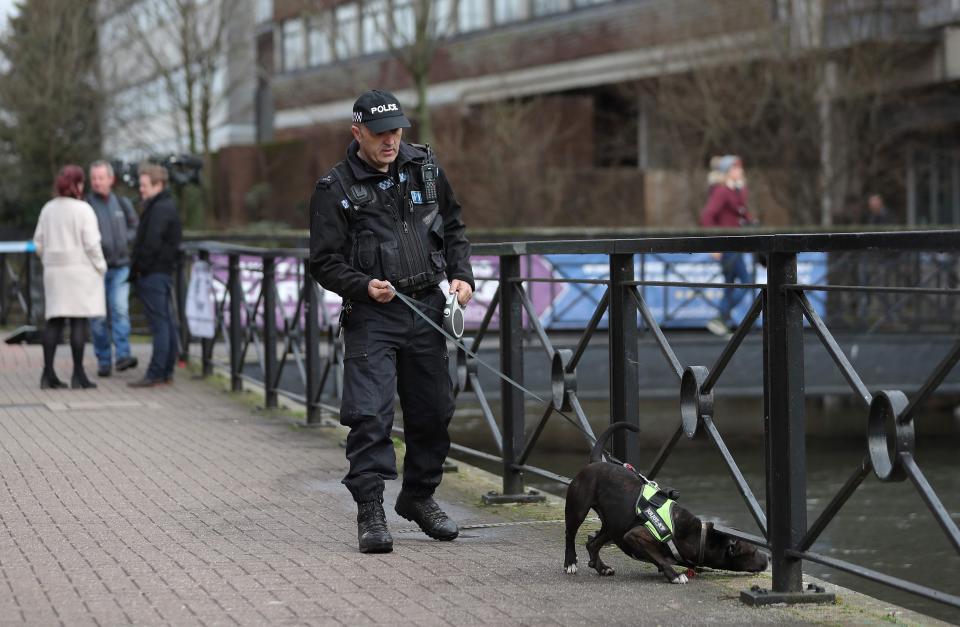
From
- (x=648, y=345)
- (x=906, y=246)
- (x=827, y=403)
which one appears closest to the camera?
(x=906, y=246)

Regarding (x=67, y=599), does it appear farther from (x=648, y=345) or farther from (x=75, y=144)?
(x=75, y=144)

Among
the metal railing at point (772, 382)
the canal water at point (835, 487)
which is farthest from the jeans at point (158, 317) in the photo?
the metal railing at point (772, 382)

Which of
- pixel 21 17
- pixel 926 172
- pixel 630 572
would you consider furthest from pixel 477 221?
pixel 630 572

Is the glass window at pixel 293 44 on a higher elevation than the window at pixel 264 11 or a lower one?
lower

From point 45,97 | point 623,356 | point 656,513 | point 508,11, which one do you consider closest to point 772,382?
point 656,513

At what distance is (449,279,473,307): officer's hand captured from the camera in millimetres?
6613

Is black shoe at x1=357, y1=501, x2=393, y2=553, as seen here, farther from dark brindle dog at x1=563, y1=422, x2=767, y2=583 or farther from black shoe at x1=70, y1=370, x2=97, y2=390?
black shoe at x1=70, y1=370, x2=97, y2=390

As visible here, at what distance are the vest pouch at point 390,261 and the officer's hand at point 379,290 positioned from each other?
104 mm

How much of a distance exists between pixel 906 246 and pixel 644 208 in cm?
2802

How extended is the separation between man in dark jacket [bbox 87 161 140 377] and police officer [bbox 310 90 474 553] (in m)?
7.47

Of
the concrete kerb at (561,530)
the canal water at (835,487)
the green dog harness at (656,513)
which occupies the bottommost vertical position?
the canal water at (835,487)

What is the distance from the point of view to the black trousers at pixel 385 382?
6.46m

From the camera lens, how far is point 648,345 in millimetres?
17578

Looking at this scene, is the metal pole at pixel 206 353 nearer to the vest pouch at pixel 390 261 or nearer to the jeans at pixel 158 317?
the jeans at pixel 158 317
